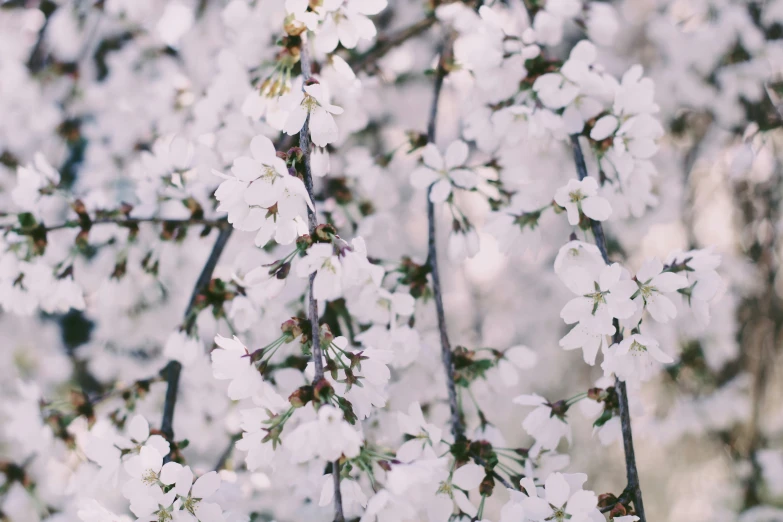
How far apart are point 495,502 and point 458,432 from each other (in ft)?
9.44

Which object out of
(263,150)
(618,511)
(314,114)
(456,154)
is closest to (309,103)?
(314,114)

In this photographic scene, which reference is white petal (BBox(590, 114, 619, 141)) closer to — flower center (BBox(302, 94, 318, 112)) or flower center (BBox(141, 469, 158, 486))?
Result: flower center (BBox(302, 94, 318, 112))

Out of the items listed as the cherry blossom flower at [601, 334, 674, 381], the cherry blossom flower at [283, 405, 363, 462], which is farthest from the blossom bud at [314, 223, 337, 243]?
the cherry blossom flower at [601, 334, 674, 381]

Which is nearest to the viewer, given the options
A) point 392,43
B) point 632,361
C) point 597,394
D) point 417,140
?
point 632,361

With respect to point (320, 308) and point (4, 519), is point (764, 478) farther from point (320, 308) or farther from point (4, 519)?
point (4, 519)

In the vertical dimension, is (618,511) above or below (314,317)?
below

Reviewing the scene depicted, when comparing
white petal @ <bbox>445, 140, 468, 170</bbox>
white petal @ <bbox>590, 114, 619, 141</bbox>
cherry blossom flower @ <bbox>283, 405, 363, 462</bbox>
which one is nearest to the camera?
cherry blossom flower @ <bbox>283, 405, 363, 462</bbox>

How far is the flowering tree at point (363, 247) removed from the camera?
1035 millimetres

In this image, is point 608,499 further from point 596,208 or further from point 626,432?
point 596,208

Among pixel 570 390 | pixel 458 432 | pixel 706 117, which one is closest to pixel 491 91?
pixel 458 432

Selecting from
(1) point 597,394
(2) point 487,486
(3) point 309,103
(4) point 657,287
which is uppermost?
(3) point 309,103

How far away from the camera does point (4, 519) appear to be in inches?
70.0

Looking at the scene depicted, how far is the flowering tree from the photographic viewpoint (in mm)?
1035

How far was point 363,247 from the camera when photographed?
956mm
